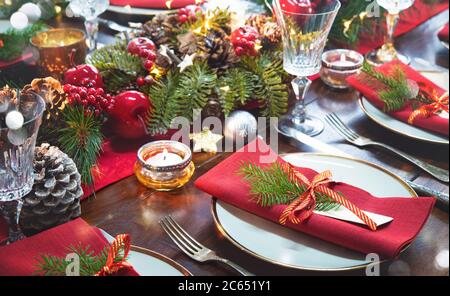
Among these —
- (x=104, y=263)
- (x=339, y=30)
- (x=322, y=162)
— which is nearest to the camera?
(x=104, y=263)

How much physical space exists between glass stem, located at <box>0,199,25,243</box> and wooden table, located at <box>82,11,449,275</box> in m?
0.09

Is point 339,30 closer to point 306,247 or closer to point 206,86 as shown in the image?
point 206,86

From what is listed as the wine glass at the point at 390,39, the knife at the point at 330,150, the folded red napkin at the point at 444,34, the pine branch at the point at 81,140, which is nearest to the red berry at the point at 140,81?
the pine branch at the point at 81,140

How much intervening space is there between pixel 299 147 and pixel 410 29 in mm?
623

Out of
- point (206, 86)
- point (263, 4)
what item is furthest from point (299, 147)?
point (263, 4)

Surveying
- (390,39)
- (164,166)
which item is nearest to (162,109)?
(164,166)

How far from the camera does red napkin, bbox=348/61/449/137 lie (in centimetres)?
97

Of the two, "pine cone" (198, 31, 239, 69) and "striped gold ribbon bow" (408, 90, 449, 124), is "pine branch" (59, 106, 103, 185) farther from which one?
"striped gold ribbon bow" (408, 90, 449, 124)

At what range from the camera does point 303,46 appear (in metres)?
0.97

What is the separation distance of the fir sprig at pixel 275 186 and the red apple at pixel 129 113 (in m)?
0.21

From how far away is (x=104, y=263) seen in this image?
0.66 metres

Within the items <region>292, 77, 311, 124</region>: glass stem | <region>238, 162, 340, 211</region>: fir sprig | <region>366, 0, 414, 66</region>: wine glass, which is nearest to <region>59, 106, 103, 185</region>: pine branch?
<region>238, 162, 340, 211</region>: fir sprig

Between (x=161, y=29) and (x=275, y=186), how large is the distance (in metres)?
0.46

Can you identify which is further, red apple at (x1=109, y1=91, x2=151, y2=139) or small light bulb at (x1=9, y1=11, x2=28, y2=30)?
small light bulb at (x1=9, y1=11, x2=28, y2=30)
